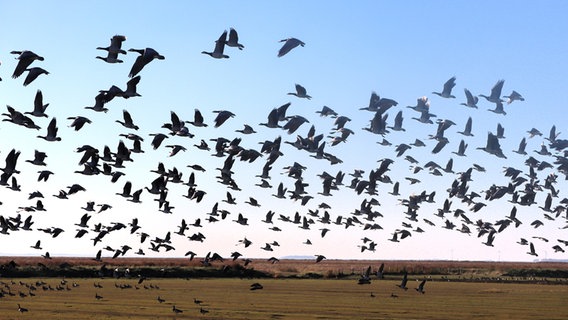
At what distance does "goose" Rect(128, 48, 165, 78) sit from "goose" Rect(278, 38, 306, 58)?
7168mm

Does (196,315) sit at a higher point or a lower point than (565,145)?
lower

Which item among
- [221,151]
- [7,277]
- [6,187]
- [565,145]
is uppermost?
[565,145]

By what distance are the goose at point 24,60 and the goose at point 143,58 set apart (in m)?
3.36

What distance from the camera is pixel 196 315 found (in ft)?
156

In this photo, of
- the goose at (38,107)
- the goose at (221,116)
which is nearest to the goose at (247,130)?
the goose at (221,116)

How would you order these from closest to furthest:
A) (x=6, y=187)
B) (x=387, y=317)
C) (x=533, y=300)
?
(x=6, y=187), (x=387, y=317), (x=533, y=300)

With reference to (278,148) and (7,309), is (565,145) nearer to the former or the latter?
(278,148)

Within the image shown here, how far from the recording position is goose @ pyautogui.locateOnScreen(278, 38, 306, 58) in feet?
111

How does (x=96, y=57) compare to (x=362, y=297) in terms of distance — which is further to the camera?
(x=362, y=297)

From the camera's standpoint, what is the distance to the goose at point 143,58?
27.8 m

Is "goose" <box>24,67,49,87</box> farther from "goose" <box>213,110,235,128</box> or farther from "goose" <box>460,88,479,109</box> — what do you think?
"goose" <box>460,88,479,109</box>

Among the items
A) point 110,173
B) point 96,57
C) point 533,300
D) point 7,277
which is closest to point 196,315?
point 110,173

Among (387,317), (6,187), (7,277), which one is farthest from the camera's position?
(7,277)

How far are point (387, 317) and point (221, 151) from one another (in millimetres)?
14964
